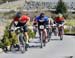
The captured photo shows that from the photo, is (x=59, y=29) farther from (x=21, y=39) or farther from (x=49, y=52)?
(x=21, y=39)

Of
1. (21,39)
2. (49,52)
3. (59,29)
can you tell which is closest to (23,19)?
(21,39)

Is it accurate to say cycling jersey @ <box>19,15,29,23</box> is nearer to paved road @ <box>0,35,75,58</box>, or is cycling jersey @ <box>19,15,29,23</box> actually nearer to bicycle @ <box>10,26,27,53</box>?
bicycle @ <box>10,26,27,53</box>

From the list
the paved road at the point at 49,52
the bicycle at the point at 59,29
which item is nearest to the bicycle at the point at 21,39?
the paved road at the point at 49,52

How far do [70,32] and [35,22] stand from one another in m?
12.3

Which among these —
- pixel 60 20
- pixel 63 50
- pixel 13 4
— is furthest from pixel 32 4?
pixel 63 50

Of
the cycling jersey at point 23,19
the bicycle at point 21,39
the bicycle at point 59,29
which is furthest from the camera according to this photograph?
the bicycle at point 59,29

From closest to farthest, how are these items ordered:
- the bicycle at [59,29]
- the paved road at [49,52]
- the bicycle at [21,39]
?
the paved road at [49,52], the bicycle at [21,39], the bicycle at [59,29]

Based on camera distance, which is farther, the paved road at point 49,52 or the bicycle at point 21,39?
the bicycle at point 21,39

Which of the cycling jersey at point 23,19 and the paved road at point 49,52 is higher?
the cycling jersey at point 23,19

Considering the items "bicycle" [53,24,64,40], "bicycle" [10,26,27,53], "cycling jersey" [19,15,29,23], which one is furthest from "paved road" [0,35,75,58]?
"bicycle" [53,24,64,40]

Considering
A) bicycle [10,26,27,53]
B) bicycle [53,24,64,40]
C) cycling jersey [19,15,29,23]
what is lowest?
bicycle [53,24,64,40]

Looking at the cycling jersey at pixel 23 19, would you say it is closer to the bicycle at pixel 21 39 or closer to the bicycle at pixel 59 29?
the bicycle at pixel 21 39

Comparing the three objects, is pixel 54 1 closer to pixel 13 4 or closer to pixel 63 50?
pixel 13 4

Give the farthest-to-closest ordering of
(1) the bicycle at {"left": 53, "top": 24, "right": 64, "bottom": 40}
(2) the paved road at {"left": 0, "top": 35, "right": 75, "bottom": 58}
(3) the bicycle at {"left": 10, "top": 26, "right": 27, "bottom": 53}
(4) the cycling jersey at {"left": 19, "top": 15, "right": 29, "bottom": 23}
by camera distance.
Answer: (1) the bicycle at {"left": 53, "top": 24, "right": 64, "bottom": 40}, (4) the cycling jersey at {"left": 19, "top": 15, "right": 29, "bottom": 23}, (3) the bicycle at {"left": 10, "top": 26, "right": 27, "bottom": 53}, (2) the paved road at {"left": 0, "top": 35, "right": 75, "bottom": 58}
